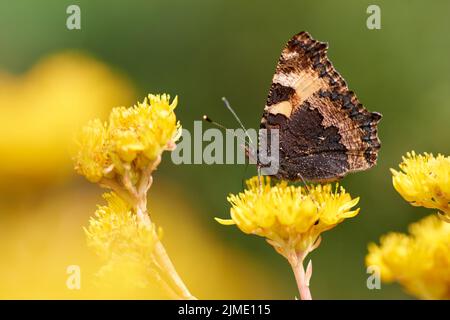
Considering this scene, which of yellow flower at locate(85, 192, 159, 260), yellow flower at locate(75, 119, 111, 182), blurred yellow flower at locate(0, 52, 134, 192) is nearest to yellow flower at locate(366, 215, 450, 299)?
yellow flower at locate(85, 192, 159, 260)

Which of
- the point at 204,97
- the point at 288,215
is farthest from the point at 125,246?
the point at 204,97

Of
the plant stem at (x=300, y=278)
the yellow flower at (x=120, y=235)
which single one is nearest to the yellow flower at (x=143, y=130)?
the yellow flower at (x=120, y=235)

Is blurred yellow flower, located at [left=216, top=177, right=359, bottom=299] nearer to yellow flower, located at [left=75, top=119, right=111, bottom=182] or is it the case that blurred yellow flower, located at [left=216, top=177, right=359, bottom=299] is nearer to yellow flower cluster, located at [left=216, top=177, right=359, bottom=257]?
yellow flower cluster, located at [left=216, top=177, right=359, bottom=257]

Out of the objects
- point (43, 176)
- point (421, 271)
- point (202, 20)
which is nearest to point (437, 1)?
point (202, 20)

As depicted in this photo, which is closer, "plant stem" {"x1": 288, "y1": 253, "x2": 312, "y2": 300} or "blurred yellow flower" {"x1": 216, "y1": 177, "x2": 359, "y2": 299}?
"plant stem" {"x1": 288, "y1": 253, "x2": 312, "y2": 300}

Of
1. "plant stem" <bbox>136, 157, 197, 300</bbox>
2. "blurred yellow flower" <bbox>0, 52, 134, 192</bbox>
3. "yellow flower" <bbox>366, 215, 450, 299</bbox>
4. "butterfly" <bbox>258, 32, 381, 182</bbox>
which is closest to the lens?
"yellow flower" <bbox>366, 215, 450, 299</bbox>

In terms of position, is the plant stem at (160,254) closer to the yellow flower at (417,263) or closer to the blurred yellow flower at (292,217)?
the blurred yellow flower at (292,217)

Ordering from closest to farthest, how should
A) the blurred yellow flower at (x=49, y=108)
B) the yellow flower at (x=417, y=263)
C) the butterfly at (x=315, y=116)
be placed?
the yellow flower at (x=417, y=263) → the butterfly at (x=315, y=116) → the blurred yellow flower at (x=49, y=108)
